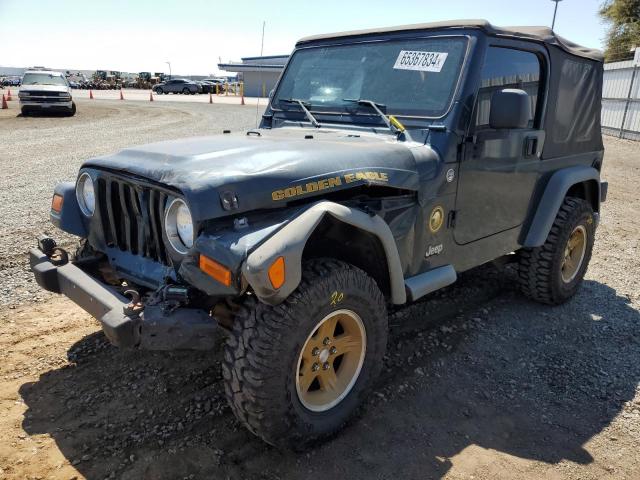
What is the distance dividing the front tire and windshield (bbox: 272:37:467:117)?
53.2 inches

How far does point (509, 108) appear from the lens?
3117 millimetres

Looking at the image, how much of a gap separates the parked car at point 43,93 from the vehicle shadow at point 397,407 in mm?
18410

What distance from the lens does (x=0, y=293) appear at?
166 inches

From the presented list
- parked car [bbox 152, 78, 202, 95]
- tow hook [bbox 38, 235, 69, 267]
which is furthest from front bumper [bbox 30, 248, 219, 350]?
parked car [bbox 152, 78, 202, 95]

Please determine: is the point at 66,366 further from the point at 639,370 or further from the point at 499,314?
the point at 639,370

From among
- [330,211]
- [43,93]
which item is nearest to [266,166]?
[330,211]

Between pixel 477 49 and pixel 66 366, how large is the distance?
327 centimetres

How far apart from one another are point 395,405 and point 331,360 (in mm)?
628

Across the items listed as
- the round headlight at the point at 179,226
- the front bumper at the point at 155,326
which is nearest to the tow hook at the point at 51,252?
the front bumper at the point at 155,326

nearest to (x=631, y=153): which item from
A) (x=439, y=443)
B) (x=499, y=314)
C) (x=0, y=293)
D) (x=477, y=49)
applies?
(x=499, y=314)

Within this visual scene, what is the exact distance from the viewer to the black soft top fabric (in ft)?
11.0

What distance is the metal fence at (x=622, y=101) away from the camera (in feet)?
51.0

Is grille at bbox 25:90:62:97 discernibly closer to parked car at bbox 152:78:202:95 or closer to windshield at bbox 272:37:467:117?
windshield at bbox 272:37:467:117

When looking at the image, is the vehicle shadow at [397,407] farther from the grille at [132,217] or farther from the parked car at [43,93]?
the parked car at [43,93]
